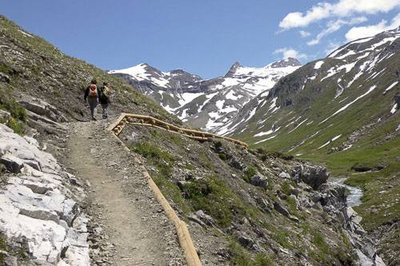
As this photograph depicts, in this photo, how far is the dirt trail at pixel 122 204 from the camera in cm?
1679

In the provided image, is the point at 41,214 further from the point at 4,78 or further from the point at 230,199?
the point at 4,78

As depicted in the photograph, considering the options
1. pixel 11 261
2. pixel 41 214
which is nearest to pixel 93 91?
pixel 41 214

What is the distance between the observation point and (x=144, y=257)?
54.2ft

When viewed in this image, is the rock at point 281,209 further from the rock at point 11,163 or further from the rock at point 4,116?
the rock at point 11,163

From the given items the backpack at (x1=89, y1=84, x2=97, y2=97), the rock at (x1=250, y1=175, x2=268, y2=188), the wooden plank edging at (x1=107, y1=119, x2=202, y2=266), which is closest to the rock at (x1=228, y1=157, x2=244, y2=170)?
the rock at (x1=250, y1=175, x2=268, y2=188)

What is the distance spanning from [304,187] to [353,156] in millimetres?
137097

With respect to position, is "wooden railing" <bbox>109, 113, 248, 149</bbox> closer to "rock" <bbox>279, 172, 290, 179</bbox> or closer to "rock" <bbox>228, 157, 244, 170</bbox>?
"rock" <bbox>228, 157, 244, 170</bbox>

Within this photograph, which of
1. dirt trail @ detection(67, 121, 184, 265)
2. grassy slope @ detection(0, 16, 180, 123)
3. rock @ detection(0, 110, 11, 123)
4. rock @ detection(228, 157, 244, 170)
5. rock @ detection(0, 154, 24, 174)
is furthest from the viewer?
rock @ detection(228, 157, 244, 170)

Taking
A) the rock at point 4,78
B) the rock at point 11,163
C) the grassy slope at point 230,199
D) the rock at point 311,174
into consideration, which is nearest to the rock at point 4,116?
the rock at point 11,163

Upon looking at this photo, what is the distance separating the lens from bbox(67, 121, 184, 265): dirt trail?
16789mm

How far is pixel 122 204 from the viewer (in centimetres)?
2080

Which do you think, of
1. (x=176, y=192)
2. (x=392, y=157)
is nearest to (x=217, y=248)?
(x=176, y=192)

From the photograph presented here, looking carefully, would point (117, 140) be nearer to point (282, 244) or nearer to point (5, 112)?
point (5, 112)

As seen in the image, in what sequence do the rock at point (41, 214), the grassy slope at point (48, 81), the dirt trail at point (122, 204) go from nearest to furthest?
the rock at point (41, 214) < the dirt trail at point (122, 204) < the grassy slope at point (48, 81)
